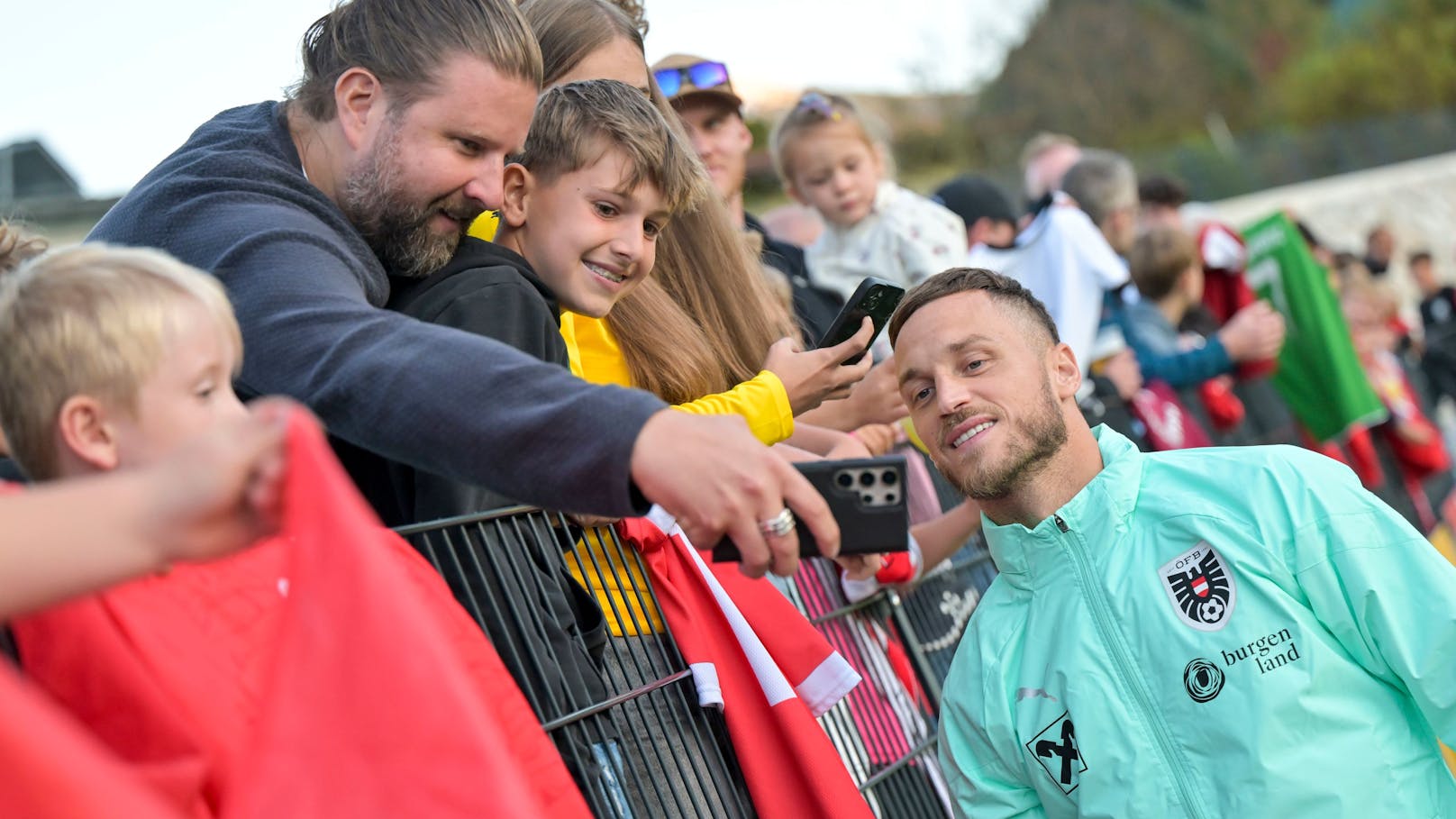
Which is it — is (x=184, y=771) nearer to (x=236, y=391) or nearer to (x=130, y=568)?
(x=130, y=568)

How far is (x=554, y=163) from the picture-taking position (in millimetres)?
3422

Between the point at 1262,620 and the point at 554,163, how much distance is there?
1.92m

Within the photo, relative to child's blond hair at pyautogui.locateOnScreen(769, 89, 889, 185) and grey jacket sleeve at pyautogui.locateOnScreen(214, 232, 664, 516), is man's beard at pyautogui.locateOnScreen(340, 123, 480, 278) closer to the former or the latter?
grey jacket sleeve at pyautogui.locateOnScreen(214, 232, 664, 516)

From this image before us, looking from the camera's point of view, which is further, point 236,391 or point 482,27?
point 482,27

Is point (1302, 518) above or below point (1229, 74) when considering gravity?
below

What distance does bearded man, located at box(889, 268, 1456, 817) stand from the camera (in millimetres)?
2803

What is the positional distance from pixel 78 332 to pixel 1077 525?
2178 millimetres

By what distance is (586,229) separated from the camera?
3.36 m

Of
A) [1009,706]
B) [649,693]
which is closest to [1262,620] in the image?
[1009,706]

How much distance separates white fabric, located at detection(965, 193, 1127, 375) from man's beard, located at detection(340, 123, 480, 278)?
384 cm

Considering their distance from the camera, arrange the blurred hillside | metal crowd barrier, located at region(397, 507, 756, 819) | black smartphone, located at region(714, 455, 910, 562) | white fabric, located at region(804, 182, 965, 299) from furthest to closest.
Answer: the blurred hillside < white fabric, located at region(804, 182, 965, 299) < metal crowd barrier, located at region(397, 507, 756, 819) < black smartphone, located at region(714, 455, 910, 562)

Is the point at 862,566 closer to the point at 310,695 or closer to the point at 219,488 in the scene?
the point at 310,695

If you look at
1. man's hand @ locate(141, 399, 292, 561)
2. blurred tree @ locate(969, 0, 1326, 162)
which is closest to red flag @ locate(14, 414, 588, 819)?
man's hand @ locate(141, 399, 292, 561)

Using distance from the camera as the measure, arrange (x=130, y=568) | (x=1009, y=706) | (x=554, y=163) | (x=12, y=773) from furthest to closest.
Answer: (x=554, y=163) < (x=1009, y=706) < (x=130, y=568) < (x=12, y=773)
